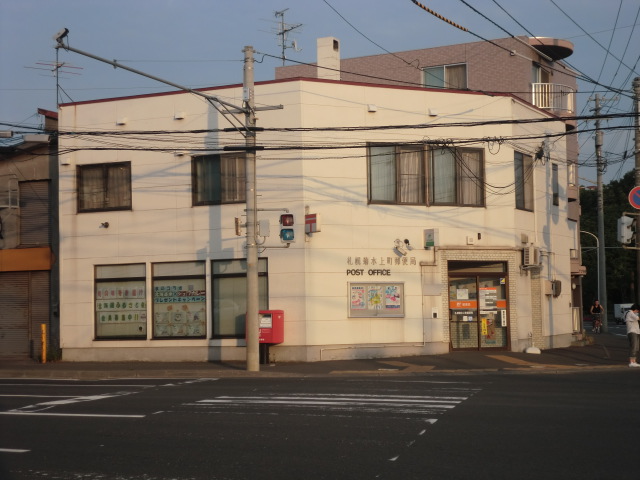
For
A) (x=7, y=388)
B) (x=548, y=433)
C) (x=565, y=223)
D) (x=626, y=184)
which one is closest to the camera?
(x=548, y=433)

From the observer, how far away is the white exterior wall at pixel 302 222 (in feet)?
79.6

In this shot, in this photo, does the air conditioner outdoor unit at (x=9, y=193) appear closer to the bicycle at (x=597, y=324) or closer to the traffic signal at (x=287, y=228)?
the traffic signal at (x=287, y=228)

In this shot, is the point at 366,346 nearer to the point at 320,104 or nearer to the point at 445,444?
the point at 320,104

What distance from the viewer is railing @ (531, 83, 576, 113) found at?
33156 mm

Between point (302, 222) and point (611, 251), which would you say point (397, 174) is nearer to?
point (302, 222)

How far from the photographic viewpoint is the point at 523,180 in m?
27.2

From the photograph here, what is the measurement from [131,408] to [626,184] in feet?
242

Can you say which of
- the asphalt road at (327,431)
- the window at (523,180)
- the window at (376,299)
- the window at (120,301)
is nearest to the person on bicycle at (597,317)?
the window at (523,180)

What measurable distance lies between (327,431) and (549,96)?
25563 mm

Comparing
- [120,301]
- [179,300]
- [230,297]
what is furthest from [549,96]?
[120,301]

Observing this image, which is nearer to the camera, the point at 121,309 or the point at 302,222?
the point at 302,222

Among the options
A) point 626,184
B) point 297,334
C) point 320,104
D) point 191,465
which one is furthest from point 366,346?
point 626,184

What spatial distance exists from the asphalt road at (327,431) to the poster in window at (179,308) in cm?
794

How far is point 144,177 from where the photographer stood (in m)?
25.9
